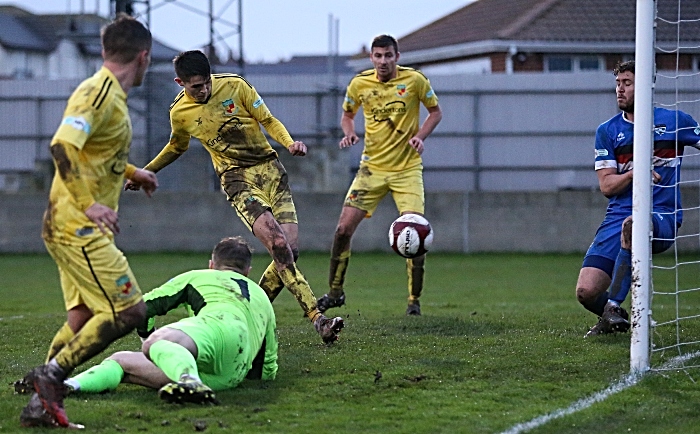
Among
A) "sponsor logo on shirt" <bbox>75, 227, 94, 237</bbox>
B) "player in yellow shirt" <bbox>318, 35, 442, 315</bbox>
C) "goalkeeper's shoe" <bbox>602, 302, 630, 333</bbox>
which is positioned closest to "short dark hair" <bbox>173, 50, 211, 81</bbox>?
"player in yellow shirt" <bbox>318, 35, 442, 315</bbox>

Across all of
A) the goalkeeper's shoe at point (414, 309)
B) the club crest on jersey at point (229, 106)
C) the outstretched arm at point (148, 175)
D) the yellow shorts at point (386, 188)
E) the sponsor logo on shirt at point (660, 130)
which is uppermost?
the club crest on jersey at point (229, 106)

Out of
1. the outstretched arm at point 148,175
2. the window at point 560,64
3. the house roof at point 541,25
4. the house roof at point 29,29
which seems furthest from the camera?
the house roof at point 29,29

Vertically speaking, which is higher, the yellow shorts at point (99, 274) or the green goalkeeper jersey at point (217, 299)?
the yellow shorts at point (99, 274)

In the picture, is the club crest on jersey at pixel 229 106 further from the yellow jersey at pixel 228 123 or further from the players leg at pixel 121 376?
the players leg at pixel 121 376

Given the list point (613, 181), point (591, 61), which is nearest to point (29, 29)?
point (591, 61)

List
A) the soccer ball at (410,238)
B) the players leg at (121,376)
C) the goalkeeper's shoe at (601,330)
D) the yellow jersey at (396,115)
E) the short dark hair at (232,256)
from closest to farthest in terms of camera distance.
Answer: the players leg at (121,376)
the short dark hair at (232,256)
the goalkeeper's shoe at (601,330)
the soccer ball at (410,238)
the yellow jersey at (396,115)

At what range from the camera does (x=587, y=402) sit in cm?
588

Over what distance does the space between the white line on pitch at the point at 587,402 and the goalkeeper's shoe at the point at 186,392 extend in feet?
5.38

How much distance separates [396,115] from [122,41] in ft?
16.6

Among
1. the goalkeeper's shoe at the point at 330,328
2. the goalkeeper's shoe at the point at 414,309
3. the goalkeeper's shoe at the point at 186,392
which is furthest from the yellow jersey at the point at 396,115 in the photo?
the goalkeeper's shoe at the point at 186,392

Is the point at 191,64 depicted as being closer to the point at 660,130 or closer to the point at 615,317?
the point at 660,130

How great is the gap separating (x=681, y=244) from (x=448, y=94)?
6.50m

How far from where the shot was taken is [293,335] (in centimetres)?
856

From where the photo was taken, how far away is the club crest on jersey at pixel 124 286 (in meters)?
5.31
